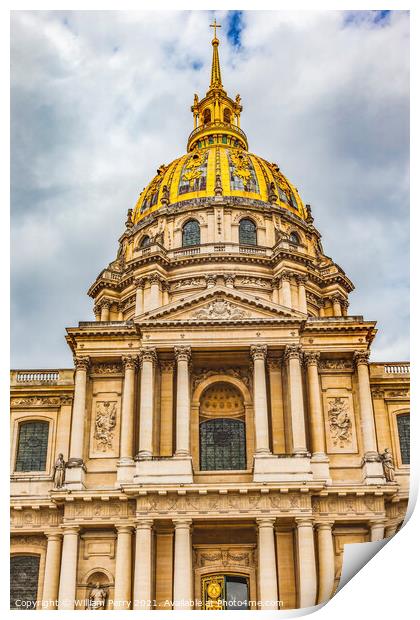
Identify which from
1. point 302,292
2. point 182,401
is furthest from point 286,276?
point 182,401

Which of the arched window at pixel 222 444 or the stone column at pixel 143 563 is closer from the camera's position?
the stone column at pixel 143 563

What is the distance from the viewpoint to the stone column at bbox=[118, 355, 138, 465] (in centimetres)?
3291

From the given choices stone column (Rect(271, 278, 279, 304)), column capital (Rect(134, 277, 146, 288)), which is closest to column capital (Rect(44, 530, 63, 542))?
column capital (Rect(134, 277, 146, 288))

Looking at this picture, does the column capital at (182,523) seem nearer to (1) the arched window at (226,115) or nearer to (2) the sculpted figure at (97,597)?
(2) the sculpted figure at (97,597)

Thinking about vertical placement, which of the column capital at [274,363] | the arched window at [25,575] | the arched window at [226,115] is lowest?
the arched window at [25,575]

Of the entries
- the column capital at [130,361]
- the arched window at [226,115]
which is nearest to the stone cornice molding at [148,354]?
the column capital at [130,361]

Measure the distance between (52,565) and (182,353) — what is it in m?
10.2

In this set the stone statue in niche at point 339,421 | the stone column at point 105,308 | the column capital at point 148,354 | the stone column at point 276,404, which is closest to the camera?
the stone column at point 276,404

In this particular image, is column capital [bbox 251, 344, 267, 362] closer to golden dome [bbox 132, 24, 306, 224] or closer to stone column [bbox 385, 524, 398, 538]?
stone column [bbox 385, 524, 398, 538]

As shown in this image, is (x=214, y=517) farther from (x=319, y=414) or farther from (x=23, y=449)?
(x=23, y=449)

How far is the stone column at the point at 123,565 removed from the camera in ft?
97.0

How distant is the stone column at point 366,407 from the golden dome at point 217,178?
1722cm

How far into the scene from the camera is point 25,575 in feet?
105
